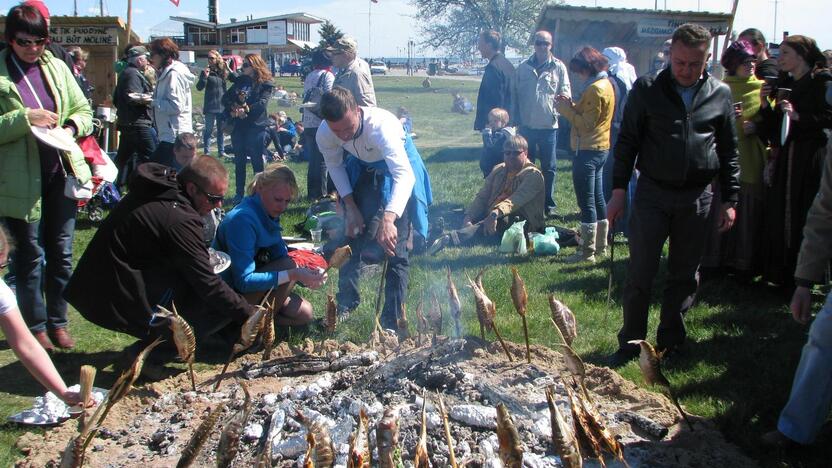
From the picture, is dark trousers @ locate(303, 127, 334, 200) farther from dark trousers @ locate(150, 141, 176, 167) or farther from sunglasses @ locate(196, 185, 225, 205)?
sunglasses @ locate(196, 185, 225, 205)

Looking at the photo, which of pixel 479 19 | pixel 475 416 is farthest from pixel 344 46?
pixel 479 19

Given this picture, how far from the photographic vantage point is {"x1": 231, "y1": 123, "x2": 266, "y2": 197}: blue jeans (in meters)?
8.79

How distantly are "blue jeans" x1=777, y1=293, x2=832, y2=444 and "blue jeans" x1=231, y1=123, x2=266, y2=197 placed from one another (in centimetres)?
691

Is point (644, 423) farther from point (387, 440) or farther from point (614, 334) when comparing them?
point (387, 440)

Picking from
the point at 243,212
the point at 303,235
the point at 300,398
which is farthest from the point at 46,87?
the point at 303,235

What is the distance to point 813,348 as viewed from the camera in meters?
3.08

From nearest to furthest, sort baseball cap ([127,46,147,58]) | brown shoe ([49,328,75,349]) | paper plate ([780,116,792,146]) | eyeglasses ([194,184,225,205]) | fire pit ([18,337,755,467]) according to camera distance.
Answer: fire pit ([18,337,755,467]) < eyeglasses ([194,184,225,205]) < brown shoe ([49,328,75,349]) < paper plate ([780,116,792,146]) < baseball cap ([127,46,147,58])

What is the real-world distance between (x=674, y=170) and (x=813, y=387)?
55.6 inches

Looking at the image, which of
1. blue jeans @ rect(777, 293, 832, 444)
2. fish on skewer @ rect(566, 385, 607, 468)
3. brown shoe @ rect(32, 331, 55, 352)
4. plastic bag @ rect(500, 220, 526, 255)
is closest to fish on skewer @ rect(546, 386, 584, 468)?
fish on skewer @ rect(566, 385, 607, 468)

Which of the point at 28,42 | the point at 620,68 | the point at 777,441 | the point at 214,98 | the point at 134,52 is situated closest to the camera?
the point at 777,441

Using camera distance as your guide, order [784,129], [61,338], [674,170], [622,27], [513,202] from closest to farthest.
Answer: [674,170], [61,338], [784,129], [513,202], [622,27]

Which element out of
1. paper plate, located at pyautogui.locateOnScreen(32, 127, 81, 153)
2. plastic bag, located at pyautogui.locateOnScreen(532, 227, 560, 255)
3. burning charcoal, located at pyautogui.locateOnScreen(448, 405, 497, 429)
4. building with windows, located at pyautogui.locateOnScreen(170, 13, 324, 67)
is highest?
building with windows, located at pyautogui.locateOnScreen(170, 13, 324, 67)

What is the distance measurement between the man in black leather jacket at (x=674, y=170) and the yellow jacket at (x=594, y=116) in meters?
2.34

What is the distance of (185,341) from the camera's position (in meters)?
3.40
